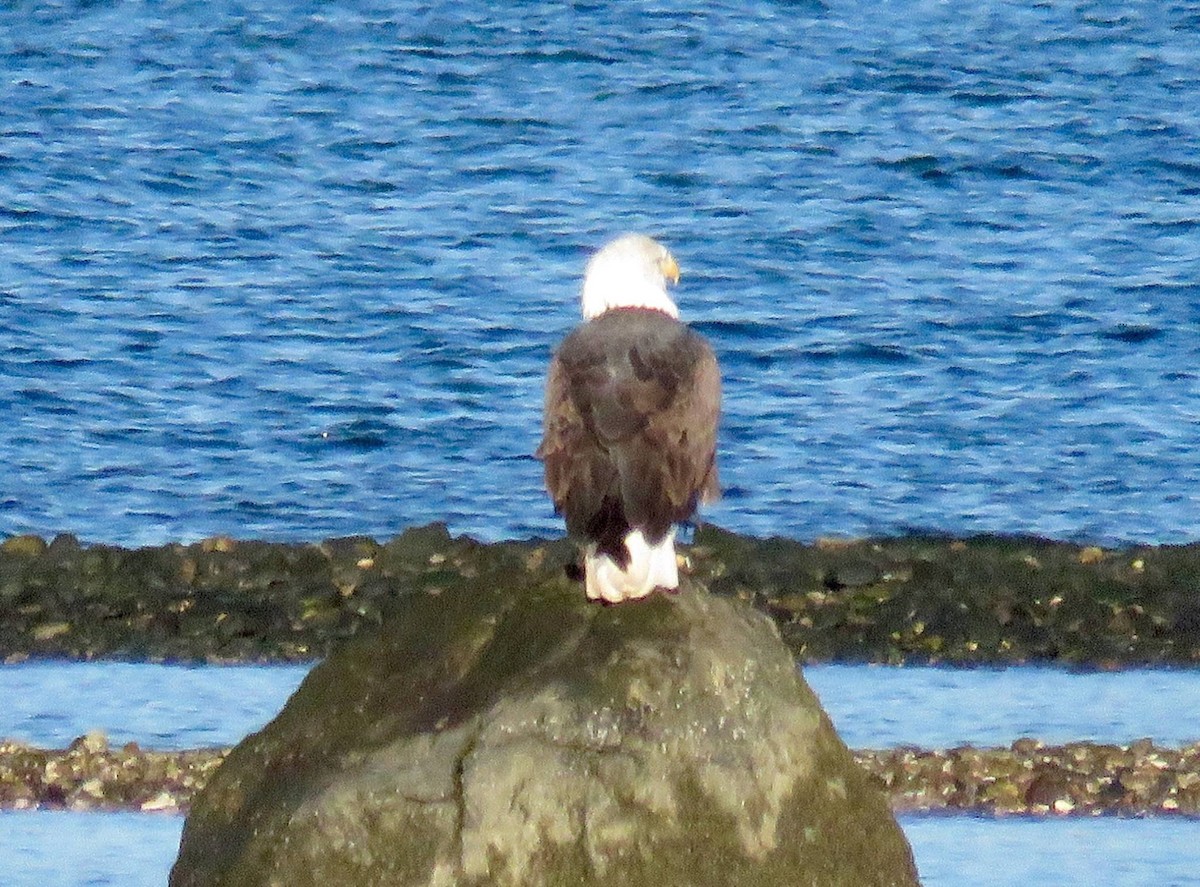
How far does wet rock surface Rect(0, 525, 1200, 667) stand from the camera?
47.7 feet

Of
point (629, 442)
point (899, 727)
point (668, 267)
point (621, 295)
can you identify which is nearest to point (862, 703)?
point (899, 727)

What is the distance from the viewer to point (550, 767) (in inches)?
307

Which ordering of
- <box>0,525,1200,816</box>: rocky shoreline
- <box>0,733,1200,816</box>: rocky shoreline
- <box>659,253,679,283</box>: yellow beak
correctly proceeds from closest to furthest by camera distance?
<box>659,253,679,283</box>: yellow beak, <box>0,733,1200,816</box>: rocky shoreline, <box>0,525,1200,816</box>: rocky shoreline

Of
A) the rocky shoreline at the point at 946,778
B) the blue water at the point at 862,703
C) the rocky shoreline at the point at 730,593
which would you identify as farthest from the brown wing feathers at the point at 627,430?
the rocky shoreline at the point at 730,593

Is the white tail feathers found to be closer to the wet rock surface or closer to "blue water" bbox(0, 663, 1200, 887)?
"blue water" bbox(0, 663, 1200, 887)

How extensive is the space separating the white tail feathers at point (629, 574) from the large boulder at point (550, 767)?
1.8 inches

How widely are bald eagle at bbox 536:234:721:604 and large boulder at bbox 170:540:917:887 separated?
0.51 feet

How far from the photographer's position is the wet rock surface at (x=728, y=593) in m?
14.5

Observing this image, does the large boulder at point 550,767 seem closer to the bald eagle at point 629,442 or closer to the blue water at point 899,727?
the bald eagle at point 629,442

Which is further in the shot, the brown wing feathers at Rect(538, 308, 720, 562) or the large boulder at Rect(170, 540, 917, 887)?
the brown wing feathers at Rect(538, 308, 720, 562)

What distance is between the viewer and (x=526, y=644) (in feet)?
26.8

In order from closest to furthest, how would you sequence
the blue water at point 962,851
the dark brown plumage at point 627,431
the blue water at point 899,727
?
the dark brown plumage at point 627,431
the blue water at point 962,851
the blue water at point 899,727

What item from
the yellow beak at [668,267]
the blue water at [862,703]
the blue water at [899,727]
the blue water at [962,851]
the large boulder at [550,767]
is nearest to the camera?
the large boulder at [550,767]

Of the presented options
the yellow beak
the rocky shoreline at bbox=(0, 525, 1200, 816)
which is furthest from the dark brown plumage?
the rocky shoreline at bbox=(0, 525, 1200, 816)
